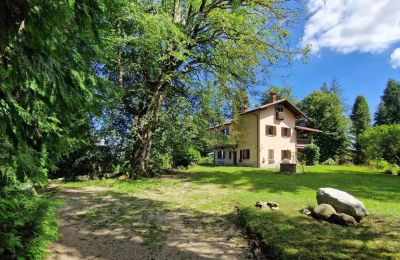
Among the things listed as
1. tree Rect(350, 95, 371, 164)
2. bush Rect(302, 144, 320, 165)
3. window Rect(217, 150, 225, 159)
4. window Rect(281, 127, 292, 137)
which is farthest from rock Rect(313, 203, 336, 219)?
tree Rect(350, 95, 371, 164)

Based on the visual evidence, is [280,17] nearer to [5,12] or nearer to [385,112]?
[5,12]

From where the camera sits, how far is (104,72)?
1845 centimetres

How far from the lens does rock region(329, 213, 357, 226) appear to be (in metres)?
7.59

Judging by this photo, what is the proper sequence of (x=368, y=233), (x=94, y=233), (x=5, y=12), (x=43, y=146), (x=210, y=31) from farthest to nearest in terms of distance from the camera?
(x=210, y=31)
(x=94, y=233)
(x=368, y=233)
(x=43, y=146)
(x=5, y=12)

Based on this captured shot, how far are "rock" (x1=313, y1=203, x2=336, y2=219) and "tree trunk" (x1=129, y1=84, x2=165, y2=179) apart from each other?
40.2 feet

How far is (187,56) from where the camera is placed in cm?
1759

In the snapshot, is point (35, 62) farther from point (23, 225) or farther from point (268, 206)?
point (268, 206)

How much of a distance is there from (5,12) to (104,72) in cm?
1648

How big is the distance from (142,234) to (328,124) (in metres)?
46.5

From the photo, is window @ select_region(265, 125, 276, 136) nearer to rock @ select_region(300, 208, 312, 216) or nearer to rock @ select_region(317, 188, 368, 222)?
rock @ select_region(317, 188, 368, 222)

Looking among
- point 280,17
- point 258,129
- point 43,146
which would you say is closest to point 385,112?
point 258,129

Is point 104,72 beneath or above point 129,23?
beneath

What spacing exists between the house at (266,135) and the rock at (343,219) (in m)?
25.0

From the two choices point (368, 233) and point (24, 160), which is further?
point (368, 233)
